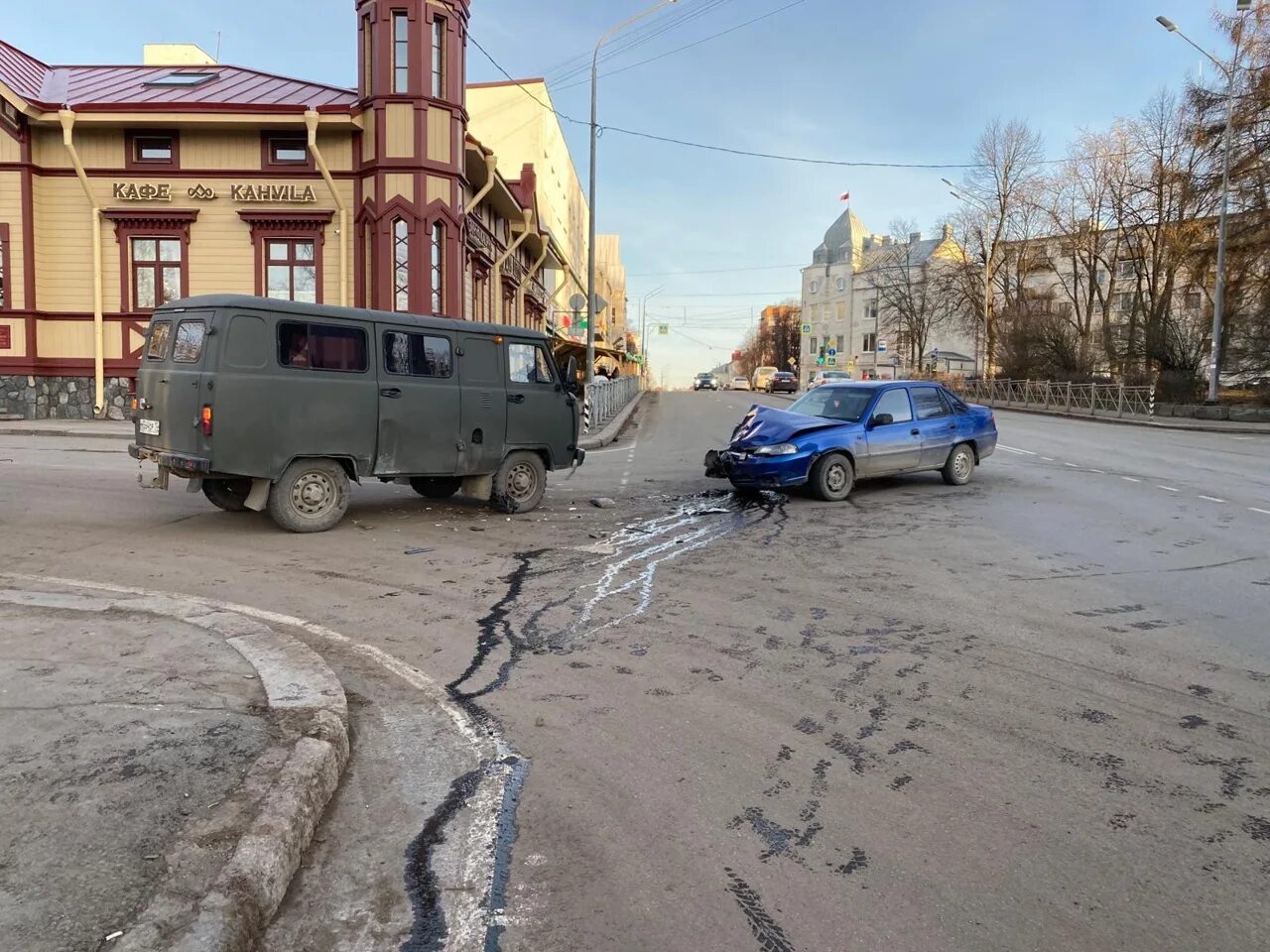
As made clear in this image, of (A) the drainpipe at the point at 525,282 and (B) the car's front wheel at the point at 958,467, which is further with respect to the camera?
(A) the drainpipe at the point at 525,282

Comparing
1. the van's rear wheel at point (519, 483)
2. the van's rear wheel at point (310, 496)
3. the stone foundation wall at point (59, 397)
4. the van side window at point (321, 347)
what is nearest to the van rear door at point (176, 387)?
the van side window at point (321, 347)

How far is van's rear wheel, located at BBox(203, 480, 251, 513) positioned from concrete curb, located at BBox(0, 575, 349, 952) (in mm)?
4577

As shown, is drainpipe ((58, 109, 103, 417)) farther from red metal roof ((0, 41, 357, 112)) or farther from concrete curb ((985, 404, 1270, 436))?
concrete curb ((985, 404, 1270, 436))

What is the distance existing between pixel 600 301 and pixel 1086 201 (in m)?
32.3

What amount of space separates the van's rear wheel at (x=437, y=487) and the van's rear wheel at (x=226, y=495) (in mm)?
1954

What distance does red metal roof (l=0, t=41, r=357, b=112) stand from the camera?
22531mm

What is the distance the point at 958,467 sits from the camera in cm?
1356

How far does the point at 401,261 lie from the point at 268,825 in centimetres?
2118

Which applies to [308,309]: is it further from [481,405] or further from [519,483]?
[519,483]

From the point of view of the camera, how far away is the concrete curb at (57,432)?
782 inches

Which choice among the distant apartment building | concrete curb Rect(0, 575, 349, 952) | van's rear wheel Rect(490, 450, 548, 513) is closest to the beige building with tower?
van's rear wheel Rect(490, 450, 548, 513)

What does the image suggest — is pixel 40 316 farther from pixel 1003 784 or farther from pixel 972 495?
pixel 1003 784

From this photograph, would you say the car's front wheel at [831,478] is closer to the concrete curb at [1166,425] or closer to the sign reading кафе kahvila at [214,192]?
the sign reading кафе kahvila at [214,192]

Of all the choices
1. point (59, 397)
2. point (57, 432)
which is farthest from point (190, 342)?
point (59, 397)
